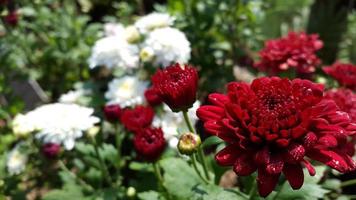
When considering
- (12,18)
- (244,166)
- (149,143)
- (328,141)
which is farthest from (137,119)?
(12,18)

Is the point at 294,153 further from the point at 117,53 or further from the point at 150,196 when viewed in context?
the point at 117,53

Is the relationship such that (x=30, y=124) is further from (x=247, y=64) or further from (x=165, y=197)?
(x=247, y=64)

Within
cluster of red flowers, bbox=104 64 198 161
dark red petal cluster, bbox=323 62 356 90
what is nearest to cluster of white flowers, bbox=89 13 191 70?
cluster of red flowers, bbox=104 64 198 161

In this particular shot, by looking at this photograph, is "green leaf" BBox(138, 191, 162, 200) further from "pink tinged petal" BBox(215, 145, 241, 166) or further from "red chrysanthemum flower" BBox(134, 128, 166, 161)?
"pink tinged petal" BBox(215, 145, 241, 166)

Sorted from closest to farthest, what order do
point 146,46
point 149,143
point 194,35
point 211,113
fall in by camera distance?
point 211,113 < point 149,143 < point 146,46 < point 194,35

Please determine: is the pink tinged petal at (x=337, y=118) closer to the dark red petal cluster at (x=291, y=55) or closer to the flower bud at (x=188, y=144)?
the flower bud at (x=188, y=144)
